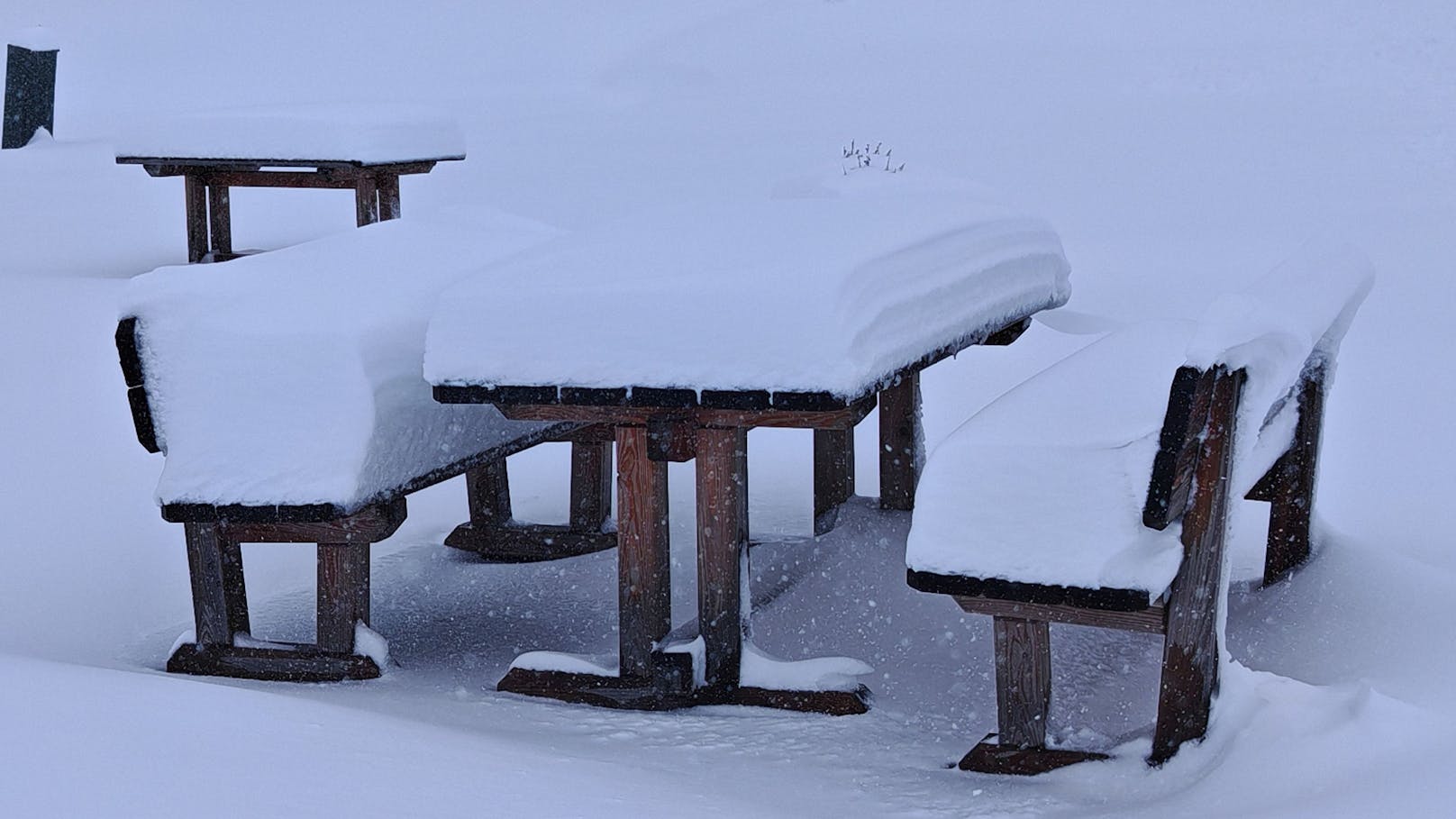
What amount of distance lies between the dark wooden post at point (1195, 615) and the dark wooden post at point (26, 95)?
13.9 meters

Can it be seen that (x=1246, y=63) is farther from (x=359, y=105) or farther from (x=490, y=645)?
(x=490, y=645)

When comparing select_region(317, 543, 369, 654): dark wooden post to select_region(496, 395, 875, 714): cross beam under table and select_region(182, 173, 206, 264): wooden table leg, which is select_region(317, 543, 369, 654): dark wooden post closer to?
select_region(496, 395, 875, 714): cross beam under table

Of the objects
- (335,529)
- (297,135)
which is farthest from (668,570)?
(297,135)

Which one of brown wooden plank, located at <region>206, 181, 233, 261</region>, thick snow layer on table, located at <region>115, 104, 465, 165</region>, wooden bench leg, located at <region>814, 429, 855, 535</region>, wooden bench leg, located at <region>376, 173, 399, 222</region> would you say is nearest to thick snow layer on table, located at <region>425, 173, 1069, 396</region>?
wooden bench leg, located at <region>814, 429, 855, 535</region>

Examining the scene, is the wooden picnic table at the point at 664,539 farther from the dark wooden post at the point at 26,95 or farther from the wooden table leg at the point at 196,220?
the dark wooden post at the point at 26,95

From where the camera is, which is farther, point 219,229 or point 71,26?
point 71,26

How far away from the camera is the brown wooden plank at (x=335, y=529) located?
4.27 metres

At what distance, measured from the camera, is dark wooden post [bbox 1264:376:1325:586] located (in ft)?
16.3

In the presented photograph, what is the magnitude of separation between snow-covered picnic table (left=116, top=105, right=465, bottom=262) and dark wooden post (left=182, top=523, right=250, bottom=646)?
542 cm

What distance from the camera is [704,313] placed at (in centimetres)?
382

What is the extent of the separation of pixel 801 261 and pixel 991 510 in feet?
3.09

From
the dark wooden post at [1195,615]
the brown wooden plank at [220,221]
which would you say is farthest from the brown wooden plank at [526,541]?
the brown wooden plank at [220,221]

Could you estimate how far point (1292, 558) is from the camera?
5.00 m

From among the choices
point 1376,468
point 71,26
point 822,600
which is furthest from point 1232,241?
point 71,26
